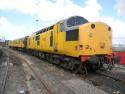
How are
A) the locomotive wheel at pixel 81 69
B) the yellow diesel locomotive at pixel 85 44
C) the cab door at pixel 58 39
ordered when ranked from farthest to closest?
the cab door at pixel 58 39
the locomotive wheel at pixel 81 69
the yellow diesel locomotive at pixel 85 44

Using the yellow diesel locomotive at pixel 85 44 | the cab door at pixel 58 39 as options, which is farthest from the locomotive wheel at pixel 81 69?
the cab door at pixel 58 39

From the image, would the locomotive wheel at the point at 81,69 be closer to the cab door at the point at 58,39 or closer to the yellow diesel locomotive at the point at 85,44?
the yellow diesel locomotive at the point at 85,44

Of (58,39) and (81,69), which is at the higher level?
(58,39)

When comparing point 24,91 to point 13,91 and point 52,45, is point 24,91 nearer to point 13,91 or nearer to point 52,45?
point 13,91

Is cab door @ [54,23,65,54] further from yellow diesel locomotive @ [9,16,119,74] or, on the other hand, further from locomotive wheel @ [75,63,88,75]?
locomotive wheel @ [75,63,88,75]

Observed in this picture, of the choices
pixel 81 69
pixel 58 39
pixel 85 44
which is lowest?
pixel 81 69

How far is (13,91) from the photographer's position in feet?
34.5

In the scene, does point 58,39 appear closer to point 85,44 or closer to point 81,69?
point 81,69

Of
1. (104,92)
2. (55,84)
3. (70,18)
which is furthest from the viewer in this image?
(70,18)

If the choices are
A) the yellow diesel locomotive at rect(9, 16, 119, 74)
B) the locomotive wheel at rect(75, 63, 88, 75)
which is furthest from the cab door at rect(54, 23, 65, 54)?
the locomotive wheel at rect(75, 63, 88, 75)

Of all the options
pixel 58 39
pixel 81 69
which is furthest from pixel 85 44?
pixel 58 39

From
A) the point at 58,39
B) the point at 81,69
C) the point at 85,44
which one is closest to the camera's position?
the point at 85,44

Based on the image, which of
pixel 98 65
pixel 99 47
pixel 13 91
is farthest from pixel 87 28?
pixel 13 91

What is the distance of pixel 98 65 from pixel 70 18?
Result: 3.69m
